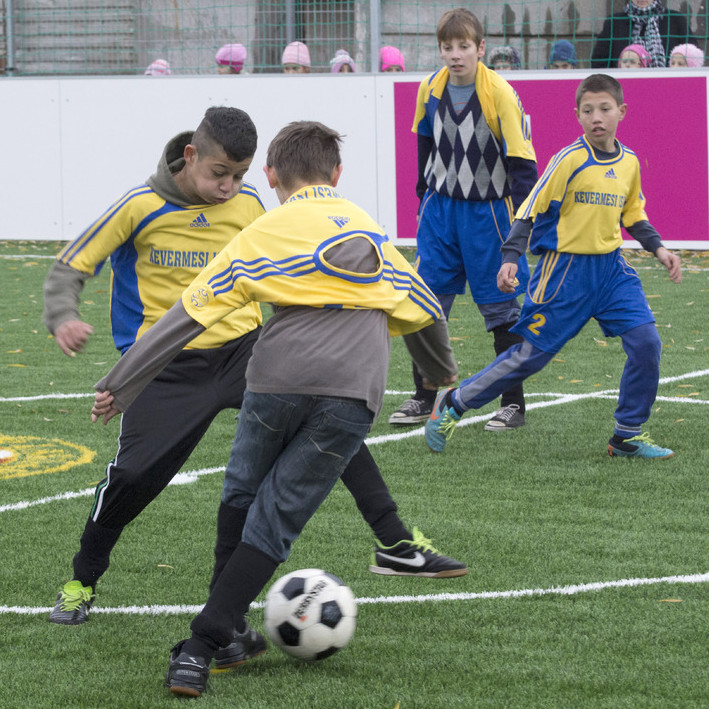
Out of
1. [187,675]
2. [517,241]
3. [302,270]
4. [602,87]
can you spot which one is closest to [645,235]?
[517,241]

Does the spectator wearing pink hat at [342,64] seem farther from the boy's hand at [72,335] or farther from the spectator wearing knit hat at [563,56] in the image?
the boy's hand at [72,335]

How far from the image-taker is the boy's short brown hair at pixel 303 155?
3.73 meters

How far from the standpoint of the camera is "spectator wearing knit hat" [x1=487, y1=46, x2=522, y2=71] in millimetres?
15172

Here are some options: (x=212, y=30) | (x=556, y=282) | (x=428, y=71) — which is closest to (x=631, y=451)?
(x=556, y=282)

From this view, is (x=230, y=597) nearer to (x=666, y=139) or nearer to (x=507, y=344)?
(x=507, y=344)

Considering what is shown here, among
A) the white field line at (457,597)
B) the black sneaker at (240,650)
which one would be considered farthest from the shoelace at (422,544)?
the black sneaker at (240,650)

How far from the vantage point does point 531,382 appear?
27.8 feet

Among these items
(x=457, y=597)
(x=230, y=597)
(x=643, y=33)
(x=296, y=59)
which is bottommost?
(x=457, y=597)

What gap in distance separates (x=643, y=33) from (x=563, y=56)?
99 centimetres

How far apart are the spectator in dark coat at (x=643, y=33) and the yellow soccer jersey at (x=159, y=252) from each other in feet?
38.0

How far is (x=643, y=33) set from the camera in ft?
49.5

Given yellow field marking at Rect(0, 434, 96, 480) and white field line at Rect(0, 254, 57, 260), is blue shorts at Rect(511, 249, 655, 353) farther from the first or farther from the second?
white field line at Rect(0, 254, 57, 260)

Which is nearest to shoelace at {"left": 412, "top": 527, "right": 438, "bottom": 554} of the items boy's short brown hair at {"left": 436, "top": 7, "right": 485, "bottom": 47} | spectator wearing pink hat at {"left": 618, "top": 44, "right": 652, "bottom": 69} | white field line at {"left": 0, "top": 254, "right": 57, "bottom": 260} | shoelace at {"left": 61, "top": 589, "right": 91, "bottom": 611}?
shoelace at {"left": 61, "top": 589, "right": 91, "bottom": 611}

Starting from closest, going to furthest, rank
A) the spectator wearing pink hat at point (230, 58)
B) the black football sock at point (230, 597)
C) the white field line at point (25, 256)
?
the black football sock at point (230, 597) < the white field line at point (25, 256) < the spectator wearing pink hat at point (230, 58)
